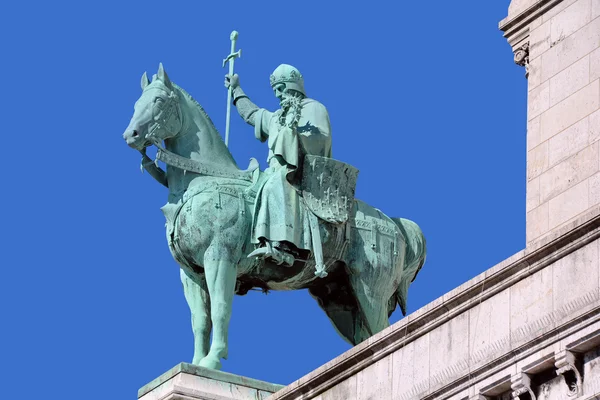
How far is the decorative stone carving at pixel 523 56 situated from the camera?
29094mm

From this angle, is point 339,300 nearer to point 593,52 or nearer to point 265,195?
point 265,195

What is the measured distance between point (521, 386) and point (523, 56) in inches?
313

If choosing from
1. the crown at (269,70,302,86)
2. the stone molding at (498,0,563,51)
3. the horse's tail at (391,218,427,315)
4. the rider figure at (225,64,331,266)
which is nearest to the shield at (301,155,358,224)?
the rider figure at (225,64,331,266)

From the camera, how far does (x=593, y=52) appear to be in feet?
91.0

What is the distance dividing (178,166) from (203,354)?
2623mm

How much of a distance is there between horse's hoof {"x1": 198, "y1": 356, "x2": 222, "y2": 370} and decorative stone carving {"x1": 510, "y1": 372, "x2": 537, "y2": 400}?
8660mm

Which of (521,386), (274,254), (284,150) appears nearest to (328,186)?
(284,150)

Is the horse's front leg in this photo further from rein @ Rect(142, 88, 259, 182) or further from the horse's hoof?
rein @ Rect(142, 88, 259, 182)

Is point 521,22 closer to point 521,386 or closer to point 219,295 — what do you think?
point 219,295

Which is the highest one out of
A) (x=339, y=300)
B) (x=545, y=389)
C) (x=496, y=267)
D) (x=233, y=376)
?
(x=339, y=300)

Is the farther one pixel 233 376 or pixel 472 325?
pixel 233 376

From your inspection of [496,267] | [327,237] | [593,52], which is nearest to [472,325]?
[496,267]

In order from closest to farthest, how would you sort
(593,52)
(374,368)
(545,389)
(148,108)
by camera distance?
1. (545,389)
2. (374,368)
3. (593,52)
4. (148,108)

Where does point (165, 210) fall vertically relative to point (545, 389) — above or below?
above
